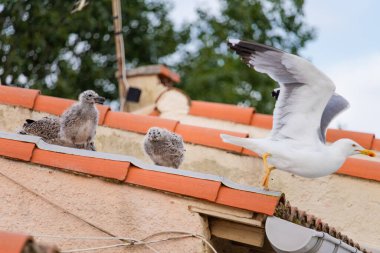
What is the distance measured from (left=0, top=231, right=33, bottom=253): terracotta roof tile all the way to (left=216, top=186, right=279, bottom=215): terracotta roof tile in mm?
1392

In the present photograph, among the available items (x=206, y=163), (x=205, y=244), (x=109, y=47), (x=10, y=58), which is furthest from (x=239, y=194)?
(x=109, y=47)

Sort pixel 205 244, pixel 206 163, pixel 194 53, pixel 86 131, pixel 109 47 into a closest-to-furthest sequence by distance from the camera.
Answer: pixel 205 244 < pixel 86 131 < pixel 206 163 < pixel 109 47 < pixel 194 53

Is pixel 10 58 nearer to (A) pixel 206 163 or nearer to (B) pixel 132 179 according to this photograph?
→ (A) pixel 206 163

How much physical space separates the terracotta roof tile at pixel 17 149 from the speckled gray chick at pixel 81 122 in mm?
750

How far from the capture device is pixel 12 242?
284 cm

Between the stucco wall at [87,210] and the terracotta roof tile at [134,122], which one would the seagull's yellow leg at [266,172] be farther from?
the terracotta roof tile at [134,122]

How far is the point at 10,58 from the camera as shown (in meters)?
17.5

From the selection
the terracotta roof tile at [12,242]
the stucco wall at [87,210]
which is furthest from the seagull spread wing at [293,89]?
the terracotta roof tile at [12,242]

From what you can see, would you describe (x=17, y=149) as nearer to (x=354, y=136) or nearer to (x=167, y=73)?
(x=354, y=136)

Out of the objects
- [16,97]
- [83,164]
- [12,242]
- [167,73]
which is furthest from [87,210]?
[167,73]

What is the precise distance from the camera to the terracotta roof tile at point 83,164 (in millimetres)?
4129

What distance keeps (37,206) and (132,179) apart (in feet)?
1.73

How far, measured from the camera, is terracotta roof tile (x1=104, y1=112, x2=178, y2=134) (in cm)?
622

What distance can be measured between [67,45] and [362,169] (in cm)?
1411
